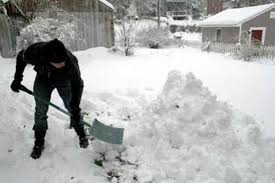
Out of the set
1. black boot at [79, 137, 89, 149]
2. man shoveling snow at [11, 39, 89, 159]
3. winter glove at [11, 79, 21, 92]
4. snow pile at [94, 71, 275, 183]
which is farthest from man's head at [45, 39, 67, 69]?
snow pile at [94, 71, 275, 183]

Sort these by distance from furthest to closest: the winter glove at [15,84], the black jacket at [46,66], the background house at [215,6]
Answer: the background house at [215,6] < the winter glove at [15,84] < the black jacket at [46,66]

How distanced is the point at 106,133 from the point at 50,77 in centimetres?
90

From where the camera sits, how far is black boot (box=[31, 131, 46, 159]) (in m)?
3.00

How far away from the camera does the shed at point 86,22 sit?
9055 millimetres

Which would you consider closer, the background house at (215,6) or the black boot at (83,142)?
the black boot at (83,142)

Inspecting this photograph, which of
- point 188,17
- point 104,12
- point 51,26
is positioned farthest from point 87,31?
point 188,17

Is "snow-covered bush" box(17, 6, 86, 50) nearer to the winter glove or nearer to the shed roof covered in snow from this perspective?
the winter glove

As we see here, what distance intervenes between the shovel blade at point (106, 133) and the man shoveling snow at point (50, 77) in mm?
204

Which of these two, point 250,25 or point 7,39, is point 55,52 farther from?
point 250,25

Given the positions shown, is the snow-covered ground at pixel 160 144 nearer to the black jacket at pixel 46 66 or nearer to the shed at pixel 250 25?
the black jacket at pixel 46 66

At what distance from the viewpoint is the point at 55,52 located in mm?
2561

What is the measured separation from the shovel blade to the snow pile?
0.16 m

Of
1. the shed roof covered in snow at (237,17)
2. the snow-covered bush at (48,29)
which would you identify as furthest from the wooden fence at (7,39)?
the shed roof covered in snow at (237,17)

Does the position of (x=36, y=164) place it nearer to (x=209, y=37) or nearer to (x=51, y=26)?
(x=51, y=26)
